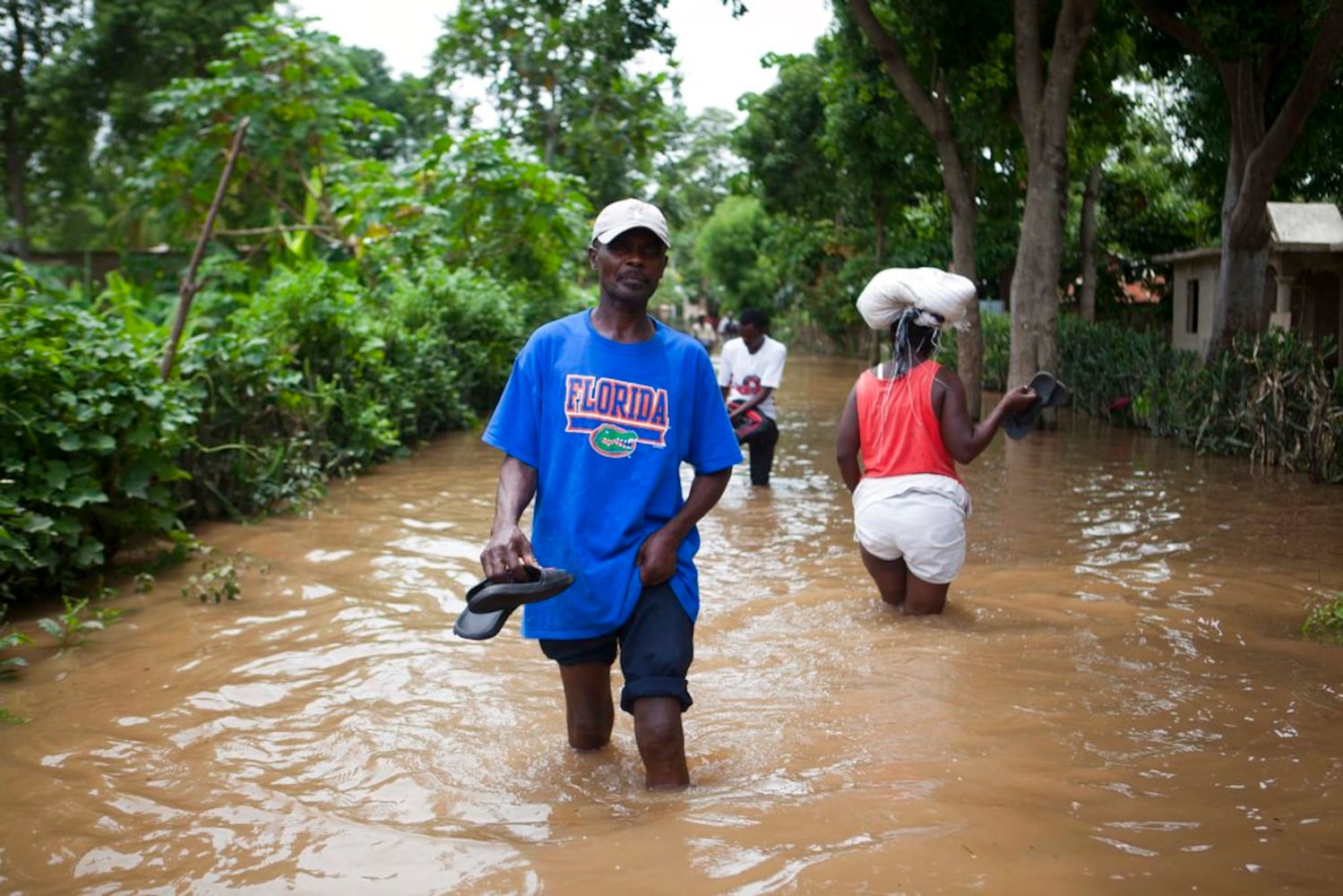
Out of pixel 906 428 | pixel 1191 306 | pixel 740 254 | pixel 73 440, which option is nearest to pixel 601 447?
pixel 906 428

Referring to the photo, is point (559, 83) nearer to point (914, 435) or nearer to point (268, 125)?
point (268, 125)

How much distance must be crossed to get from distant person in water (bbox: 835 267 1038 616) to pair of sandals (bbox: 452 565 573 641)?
8.34ft

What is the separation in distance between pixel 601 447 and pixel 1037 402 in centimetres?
241

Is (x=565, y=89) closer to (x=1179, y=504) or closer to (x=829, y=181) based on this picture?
(x=829, y=181)

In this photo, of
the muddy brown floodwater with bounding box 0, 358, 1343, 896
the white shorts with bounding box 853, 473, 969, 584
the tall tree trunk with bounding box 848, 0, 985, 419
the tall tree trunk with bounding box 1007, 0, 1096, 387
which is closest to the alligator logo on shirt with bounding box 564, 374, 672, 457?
the muddy brown floodwater with bounding box 0, 358, 1343, 896

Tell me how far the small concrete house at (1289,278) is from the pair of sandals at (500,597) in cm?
1761

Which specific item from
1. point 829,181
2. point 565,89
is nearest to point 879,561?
point 565,89

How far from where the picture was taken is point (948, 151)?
16.0 metres

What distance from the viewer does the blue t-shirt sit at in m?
3.62

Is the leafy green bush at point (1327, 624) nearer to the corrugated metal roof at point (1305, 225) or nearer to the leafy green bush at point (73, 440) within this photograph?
the leafy green bush at point (73, 440)

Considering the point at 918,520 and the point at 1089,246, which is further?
the point at 1089,246

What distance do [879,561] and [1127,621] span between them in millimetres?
1238

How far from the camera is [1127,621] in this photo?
19.6ft

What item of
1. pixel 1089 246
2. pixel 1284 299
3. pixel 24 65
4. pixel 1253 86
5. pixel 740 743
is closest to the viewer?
pixel 740 743
